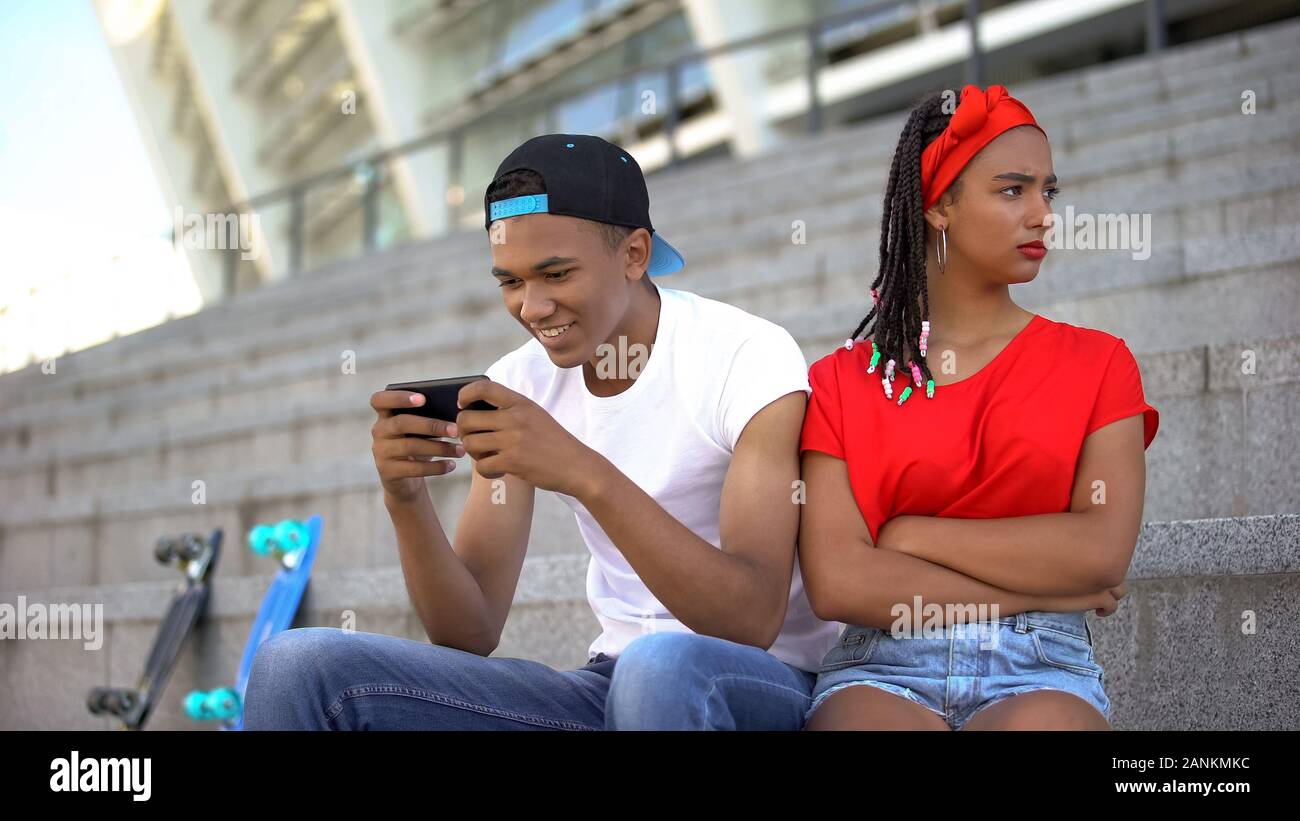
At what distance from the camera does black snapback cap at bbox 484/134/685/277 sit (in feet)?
6.66

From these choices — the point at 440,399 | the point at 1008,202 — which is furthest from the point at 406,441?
the point at 1008,202

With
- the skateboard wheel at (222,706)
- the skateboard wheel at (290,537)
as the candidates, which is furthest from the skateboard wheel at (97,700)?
the skateboard wheel at (290,537)

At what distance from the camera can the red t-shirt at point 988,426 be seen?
197 cm

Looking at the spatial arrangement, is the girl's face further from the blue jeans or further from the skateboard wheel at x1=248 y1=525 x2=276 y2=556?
the skateboard wheel at x1=248 y1=525 x2=276 y2=556

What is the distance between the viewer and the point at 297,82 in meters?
24.1

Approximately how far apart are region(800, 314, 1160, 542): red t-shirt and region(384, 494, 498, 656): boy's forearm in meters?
0.57

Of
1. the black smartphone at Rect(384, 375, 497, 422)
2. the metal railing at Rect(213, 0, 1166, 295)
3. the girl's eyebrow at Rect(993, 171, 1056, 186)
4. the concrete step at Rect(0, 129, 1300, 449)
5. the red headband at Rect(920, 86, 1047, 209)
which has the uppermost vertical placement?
the metal railing at Rect(213, 0, 1166, 295)

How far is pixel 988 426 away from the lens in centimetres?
201

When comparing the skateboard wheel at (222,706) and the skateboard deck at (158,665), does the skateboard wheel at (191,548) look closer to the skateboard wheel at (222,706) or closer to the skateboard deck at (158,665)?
the skateboard deck at (158,665)

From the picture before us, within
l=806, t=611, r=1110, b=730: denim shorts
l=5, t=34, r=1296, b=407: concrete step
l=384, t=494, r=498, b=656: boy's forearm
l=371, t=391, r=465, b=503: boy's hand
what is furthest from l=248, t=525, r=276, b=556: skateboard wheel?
l=5, t=34, r=1296, b=407: concrete step

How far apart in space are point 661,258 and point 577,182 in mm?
252

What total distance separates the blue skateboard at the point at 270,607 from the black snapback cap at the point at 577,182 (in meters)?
1.74
